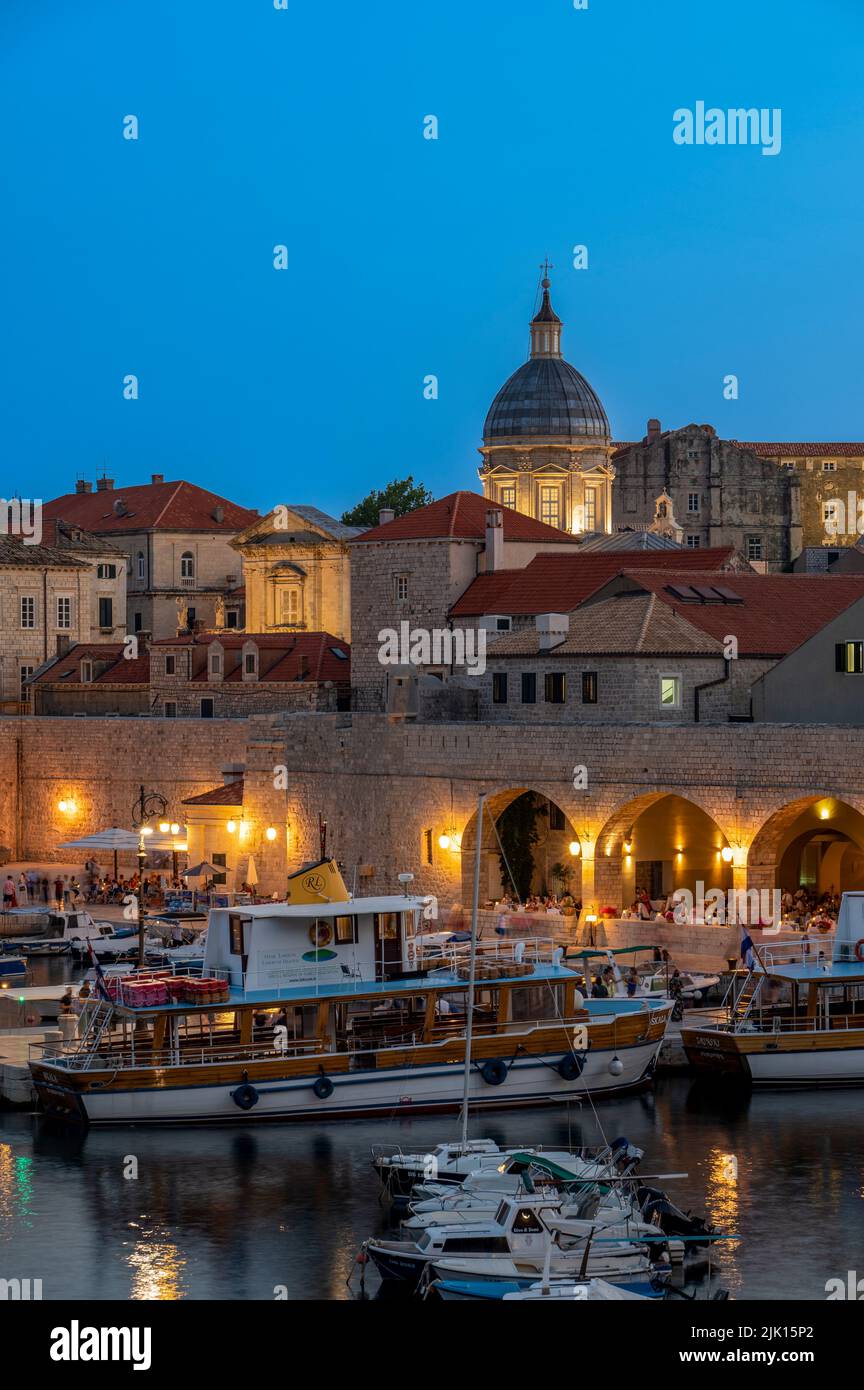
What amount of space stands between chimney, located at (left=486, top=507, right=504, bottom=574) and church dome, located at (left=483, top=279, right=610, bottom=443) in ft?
95.8

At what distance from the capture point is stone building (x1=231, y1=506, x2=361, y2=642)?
266ft

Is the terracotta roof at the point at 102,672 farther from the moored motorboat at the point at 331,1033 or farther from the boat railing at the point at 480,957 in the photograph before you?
the moored motorboat at the point at 331,1033

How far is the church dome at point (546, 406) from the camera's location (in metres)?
92.0

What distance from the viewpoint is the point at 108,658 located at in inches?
2928

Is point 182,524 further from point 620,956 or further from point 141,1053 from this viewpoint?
point 141,1053

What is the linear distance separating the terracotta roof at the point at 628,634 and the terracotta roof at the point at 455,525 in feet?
26.6

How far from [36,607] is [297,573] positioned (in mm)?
8374

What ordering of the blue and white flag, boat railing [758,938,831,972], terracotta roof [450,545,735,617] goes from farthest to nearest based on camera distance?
terracotta roof [450,545,735,617] < boat railing [758,938,831,972] < the blue and white flag

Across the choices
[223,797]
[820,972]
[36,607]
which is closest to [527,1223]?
[820,972]

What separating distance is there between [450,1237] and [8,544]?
54710mm

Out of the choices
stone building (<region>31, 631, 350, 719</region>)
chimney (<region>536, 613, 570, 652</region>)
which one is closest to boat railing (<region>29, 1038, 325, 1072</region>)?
chimney (<region>536, 613, 570, 652</region>)

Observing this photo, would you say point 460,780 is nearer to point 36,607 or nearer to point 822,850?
point 822,850

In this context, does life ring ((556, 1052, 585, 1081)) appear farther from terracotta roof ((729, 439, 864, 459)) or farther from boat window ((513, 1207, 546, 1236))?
terracotta roof ((729, 439, 864, 459))

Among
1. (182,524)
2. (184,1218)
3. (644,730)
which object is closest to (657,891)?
(644,730)
